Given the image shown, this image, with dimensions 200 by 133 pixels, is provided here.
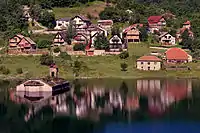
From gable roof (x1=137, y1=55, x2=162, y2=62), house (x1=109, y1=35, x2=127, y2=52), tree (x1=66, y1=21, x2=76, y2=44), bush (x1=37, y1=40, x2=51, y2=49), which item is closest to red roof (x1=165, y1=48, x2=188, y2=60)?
gable roof (x1=137, y1=55, x2=162, y2=62)

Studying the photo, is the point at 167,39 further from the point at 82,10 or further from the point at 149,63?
the point at 82,10

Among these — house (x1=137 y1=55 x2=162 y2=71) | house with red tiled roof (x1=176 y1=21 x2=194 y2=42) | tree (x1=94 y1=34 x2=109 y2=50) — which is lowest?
house (x1=137 y1=55 x2=162 y2=71)

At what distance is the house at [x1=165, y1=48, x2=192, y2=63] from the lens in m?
91.5

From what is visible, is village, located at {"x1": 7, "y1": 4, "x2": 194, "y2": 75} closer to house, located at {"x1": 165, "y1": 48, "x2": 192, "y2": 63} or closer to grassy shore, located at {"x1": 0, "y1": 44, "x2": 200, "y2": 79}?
house, located at {"x1": 165, "y1": 48, "x2": 192, "y2": 63}

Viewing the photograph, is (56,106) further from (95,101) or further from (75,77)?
(75,77)

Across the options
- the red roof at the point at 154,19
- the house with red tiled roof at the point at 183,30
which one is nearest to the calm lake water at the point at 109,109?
the house with red tiled roof at the point at 183,30

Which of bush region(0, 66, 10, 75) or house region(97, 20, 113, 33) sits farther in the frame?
house region(97, 20, 113, 33)

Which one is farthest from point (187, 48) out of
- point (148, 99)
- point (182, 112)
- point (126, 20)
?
point (182, 112)

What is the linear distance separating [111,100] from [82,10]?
2677 inches

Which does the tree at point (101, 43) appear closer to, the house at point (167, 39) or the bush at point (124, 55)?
the bush at point (124, 55)

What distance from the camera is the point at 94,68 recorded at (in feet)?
284

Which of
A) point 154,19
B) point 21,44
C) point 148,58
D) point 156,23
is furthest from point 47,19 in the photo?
point 148,58

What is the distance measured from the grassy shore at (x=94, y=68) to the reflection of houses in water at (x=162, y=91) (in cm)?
566

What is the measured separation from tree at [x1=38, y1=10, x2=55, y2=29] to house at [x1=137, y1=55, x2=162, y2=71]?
1344 inches
